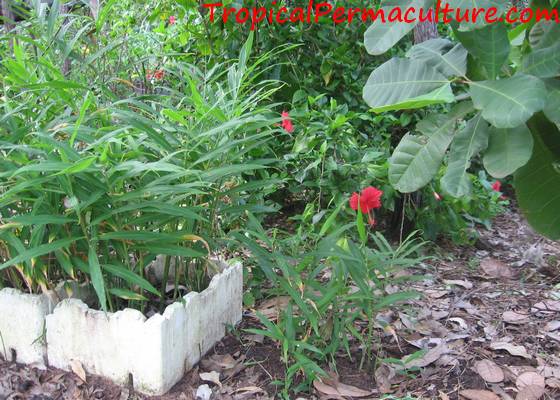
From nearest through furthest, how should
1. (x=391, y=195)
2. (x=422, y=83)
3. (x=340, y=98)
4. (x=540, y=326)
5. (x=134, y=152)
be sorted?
(x=422, y=83) < (x=134, y=152) < (x=540, y=326) < (x=391, y=195) < (x=340, y=98)

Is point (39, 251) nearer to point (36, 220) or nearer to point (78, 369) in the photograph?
point (36, 220)

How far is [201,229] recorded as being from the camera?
177 centimetres

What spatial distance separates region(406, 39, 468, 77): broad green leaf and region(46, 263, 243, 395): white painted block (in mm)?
911

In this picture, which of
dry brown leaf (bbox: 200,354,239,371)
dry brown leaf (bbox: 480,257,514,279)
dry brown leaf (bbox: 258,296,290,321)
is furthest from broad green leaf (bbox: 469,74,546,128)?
dry brown leaf (bbox: 480,257,514,279)

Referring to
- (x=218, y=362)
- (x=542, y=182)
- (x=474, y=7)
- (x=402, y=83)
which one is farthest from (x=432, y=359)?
(x=474, y=7)

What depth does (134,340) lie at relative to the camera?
1564mm

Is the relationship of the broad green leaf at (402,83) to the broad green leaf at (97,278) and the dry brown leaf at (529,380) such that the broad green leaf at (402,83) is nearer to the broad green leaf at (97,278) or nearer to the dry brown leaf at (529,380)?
the broad green leaf at (97,278)

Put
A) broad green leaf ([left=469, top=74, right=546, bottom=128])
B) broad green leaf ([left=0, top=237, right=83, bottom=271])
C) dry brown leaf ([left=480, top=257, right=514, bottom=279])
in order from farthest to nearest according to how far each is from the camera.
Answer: dry brown leaf ([left=480, top=257, right=514, bottom=279]) < broad green leaf ([left=0, top=237, right=83, bottom=271]) < broad green leaf ([left=469, top=74, right=546, bottom=128])

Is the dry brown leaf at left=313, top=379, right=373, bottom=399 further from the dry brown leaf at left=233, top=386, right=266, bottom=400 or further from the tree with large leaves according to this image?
the tree with large leaves

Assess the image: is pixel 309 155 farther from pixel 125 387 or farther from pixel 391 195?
pixel 125 387

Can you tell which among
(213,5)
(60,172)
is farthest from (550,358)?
(213,5)

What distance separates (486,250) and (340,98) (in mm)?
1106

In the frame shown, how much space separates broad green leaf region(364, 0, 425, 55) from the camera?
3.56ft

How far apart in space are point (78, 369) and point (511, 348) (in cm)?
135
